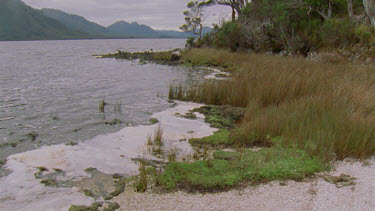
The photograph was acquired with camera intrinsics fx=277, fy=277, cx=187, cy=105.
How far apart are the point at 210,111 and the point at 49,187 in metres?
5.54

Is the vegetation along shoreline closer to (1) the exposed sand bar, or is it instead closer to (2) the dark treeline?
(1) the exposed sand bar

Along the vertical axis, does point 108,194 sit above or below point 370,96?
below

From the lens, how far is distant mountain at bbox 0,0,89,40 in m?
162

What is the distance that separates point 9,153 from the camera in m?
5.87

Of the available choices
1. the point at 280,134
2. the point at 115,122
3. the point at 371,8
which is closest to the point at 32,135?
the point at 115,122

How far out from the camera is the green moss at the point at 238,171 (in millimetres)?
4051

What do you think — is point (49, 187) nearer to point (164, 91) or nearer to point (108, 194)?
point (108, 194)

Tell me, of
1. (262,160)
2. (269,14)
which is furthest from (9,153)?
(269,14)

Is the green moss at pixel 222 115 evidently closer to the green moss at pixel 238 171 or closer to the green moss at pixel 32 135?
the green moss at pixel 238 171

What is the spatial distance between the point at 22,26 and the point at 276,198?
206 m

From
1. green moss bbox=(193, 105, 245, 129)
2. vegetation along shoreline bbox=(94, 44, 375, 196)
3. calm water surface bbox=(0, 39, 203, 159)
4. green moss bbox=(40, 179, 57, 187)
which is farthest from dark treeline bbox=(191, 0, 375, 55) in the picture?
green moss bbox=(40, 179, 57, 187)

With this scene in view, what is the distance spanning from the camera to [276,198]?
3.65m

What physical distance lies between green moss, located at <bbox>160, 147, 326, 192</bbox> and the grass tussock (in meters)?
0.40

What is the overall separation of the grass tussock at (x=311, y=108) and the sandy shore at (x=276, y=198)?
2.48 ft
